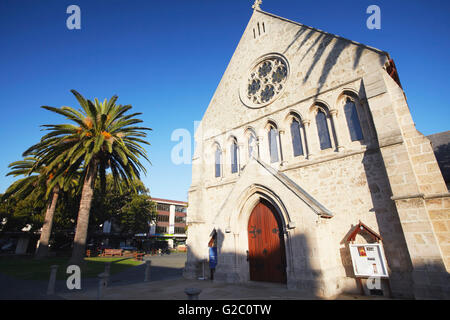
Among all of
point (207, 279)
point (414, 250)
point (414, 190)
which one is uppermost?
point (414, 190)

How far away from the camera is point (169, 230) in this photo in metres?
67.2

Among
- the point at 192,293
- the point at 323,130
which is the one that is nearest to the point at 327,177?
the point at 323,130

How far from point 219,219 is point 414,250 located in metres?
8.32

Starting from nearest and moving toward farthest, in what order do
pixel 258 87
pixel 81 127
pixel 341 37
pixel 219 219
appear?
pixel 341 37 < pixel 219 219 < pixel 258 87 < pixel 81 127

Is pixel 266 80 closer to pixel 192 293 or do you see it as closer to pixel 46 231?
pixel 192 293

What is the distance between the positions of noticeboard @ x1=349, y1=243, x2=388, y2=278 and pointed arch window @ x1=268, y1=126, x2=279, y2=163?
5.94 m

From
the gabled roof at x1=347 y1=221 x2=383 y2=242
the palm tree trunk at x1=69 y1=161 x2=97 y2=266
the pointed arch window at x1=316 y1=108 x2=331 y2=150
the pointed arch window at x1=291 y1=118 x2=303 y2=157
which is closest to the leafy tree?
the palm tree trunk at x1=69 y1=161 x2=97 y2=266

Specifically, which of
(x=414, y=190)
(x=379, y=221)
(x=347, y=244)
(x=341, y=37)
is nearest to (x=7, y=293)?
(x=347, y=244)

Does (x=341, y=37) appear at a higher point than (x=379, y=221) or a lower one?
higher

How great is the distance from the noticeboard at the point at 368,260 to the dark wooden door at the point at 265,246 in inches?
123

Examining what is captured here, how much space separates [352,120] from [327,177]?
3.04m

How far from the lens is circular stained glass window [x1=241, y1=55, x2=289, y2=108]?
13852mm

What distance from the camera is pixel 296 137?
12508mm

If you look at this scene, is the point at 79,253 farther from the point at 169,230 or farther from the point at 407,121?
the point at 169,230
